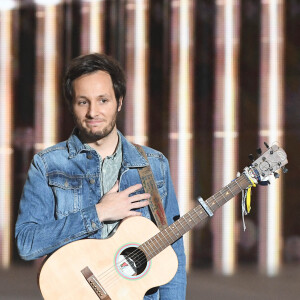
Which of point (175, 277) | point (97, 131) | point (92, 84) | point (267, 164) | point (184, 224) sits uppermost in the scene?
point (92, 84)

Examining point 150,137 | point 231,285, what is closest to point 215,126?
point 150,137

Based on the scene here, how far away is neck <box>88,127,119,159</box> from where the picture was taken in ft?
6.15

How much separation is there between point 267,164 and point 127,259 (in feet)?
1.91

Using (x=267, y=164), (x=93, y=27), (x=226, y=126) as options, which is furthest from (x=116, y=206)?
(x=93, y=27)

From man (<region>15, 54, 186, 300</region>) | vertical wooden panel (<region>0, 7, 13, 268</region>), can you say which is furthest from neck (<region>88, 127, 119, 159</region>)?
vertical wooden panel (<region>0, 7, 13, 268</region>)

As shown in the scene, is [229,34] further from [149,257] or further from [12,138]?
[149,257]

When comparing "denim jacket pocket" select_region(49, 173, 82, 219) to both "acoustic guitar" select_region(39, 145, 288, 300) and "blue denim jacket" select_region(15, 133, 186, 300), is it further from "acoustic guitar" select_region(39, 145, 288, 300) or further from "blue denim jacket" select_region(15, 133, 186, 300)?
"acoustic guitar" select_region(39, 145, 288, 300)

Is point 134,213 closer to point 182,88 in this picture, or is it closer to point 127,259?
point 127,259

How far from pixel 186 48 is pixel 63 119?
1.21 metres

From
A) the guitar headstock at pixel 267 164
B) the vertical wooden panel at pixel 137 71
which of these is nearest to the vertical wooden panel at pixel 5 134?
the vertical wooden panel at pixel 137 71

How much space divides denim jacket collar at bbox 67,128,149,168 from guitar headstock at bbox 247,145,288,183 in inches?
15.2

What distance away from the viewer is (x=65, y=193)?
1791mm

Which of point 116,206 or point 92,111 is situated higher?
point 92,111

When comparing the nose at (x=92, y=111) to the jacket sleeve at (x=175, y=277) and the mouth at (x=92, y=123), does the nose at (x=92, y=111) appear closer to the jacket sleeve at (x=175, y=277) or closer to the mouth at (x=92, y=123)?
the mouth at (x=92, y=123)
